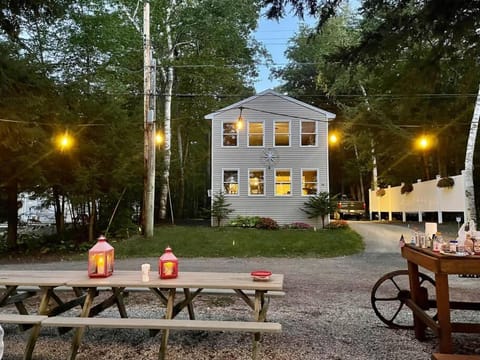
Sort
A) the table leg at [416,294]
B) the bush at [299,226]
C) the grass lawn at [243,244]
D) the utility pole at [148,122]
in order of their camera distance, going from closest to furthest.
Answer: the table leg at [416,294] < the grass lawn at [243,244] < the utility pole at [148,122] < the bush at [299,226]

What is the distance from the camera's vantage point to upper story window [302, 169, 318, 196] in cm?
1661

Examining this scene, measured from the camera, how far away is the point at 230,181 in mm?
16828

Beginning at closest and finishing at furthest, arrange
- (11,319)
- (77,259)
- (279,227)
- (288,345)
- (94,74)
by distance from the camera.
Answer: (11,319) < (288,345) < (77,259) < (94,74) < (279,227)

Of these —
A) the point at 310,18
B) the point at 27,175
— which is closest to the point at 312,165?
the point at 27,175

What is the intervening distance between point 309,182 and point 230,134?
3909 millimetres

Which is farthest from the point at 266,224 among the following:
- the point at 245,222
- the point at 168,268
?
the point at 168,268

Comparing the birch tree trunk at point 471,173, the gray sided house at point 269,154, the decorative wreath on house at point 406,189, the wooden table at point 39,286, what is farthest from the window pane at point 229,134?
the wooden table at point 39,286

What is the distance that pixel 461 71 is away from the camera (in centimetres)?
421

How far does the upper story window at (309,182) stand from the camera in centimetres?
1661

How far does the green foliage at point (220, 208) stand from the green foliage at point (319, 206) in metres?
3.13

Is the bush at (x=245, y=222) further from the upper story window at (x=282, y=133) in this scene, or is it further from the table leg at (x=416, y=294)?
the table leg at (x=416, y=294)

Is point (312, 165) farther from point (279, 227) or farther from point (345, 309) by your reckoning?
point (345, 309)

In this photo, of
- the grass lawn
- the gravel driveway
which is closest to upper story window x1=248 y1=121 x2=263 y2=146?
the grass lawn

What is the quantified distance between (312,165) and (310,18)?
12855mm
